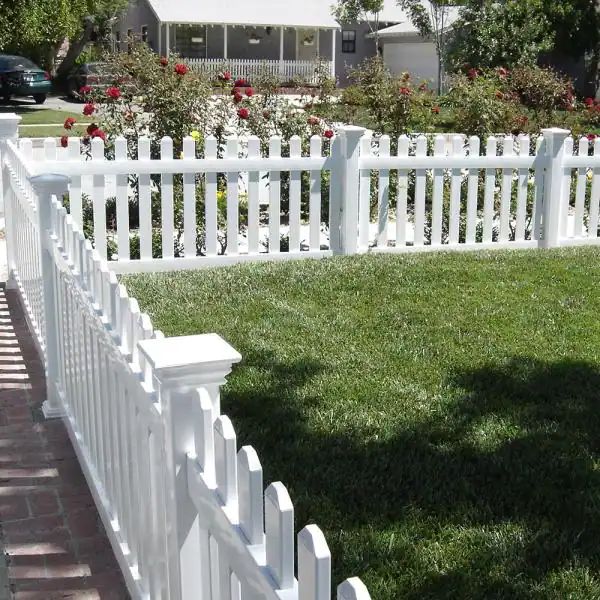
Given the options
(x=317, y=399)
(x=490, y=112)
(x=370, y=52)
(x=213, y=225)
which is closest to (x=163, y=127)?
(x=213, y=225)

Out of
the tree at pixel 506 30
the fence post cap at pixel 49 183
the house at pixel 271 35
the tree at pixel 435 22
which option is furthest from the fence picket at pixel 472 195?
the house at pixel 271 35

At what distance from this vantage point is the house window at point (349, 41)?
158 feet

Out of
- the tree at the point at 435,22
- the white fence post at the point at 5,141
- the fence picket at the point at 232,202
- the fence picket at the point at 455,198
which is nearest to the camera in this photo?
the white fence post at the point at 5,141

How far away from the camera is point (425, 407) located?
4922 mm

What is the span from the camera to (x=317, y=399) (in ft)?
16.5

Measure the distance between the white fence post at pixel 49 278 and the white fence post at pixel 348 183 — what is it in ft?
12.5

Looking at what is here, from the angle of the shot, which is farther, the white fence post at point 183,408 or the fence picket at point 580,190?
the fence picket at point 580,190

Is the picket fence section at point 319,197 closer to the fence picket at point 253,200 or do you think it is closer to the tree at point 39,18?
the fence picket at point 253,200

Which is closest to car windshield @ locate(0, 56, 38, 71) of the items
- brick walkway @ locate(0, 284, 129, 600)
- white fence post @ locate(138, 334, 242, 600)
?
brick walkway @ locate(0, 284, 129, 600)

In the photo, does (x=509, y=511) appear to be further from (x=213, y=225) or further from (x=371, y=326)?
(x=213, y=225)

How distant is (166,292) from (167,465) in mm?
4641

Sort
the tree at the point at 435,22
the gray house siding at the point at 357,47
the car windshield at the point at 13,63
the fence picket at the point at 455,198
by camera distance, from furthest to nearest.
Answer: the gray house siding at the point at 357,47 < the tree at the point at 435,22 < the car windshield at the point at 13,63 < the fence picket at the point at 455,198

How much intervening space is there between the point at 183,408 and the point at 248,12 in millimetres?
43459

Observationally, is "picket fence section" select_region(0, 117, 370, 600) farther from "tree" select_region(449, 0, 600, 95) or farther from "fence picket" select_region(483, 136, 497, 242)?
"tree" select_region(449, 0, 600, 95)
